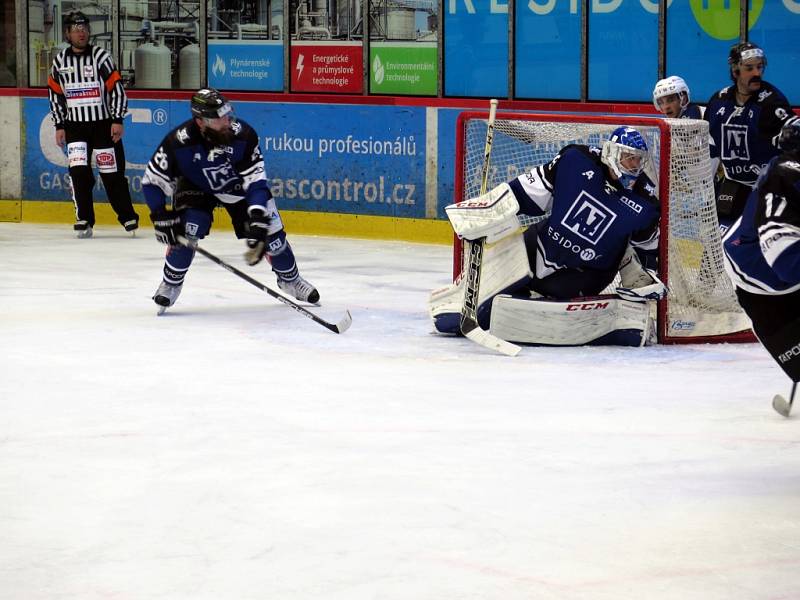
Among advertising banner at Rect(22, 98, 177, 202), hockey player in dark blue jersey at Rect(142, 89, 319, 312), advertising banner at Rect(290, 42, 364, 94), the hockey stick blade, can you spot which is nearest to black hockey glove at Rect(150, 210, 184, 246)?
hockey player in dark blue jersey at Rect(142, 89, 319, 312)

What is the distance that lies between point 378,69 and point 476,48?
2.44 feet

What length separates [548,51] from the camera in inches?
385

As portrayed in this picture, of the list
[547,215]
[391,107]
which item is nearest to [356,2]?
[391,107]

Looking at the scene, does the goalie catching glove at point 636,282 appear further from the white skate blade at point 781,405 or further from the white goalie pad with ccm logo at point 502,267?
the white skate blade at point 781,405

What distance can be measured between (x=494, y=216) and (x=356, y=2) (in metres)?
4.72

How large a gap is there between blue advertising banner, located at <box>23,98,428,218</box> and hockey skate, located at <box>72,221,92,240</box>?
1040 mm

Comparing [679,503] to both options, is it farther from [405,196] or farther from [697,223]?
[405,196]

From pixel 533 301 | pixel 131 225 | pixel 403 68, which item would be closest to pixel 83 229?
pixel 131 225

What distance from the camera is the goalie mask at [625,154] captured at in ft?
19.4

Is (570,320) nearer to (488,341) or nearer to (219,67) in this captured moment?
(488,341)

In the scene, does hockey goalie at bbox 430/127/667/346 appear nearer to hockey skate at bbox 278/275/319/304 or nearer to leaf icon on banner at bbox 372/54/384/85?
hockey skate at bbox 278/275/319/304

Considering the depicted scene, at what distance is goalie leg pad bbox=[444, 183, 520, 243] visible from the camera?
607 centimetres

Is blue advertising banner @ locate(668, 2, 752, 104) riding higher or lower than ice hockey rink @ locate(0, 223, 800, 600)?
higher

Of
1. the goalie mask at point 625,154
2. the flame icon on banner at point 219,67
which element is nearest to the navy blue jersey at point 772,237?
the goalie mask at point 625,154
